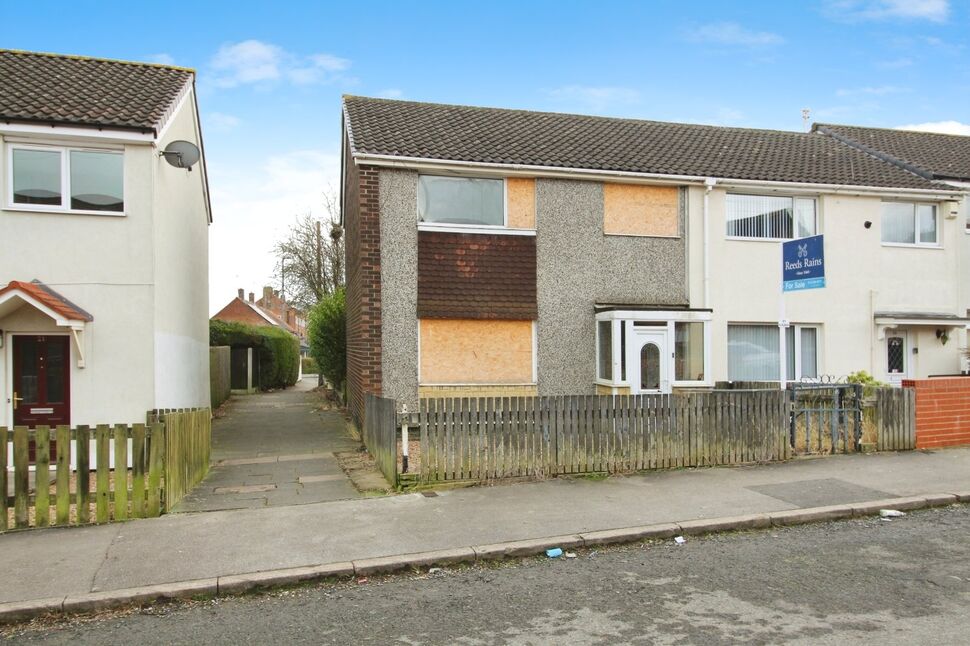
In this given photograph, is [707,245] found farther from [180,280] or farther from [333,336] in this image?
[333,336]

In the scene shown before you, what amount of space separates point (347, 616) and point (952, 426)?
10.2m

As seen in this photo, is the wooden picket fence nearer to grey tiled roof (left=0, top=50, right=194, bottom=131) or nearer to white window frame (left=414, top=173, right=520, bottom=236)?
grey tiled roof (left=0, top=50, right=194, bottom=131)

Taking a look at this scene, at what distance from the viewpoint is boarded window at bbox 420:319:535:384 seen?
1314cm

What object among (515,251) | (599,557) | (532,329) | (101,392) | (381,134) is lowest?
(599,557)

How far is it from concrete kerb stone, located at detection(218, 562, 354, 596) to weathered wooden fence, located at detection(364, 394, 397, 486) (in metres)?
2.83

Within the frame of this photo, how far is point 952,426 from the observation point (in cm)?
1091

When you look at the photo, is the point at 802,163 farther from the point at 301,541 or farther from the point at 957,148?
the point at 301,541

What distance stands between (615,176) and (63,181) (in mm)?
9721

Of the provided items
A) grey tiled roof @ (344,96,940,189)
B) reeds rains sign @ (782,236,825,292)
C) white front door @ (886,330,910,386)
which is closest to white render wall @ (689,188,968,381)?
white front door @ (886,330,910,386)

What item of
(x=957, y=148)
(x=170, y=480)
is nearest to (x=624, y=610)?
(x=170, y=480)

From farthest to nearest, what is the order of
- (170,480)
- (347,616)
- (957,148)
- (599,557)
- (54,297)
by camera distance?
1. (957,148)
2. (54,297)
3. (170,480)
4. (599,557)
5. (347,616)

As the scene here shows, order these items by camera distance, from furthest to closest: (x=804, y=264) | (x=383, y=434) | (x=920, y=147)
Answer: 1. (x=920, y=147)
2. (x=804, y=264)
3. (x=383, y=434)

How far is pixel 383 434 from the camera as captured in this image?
31.0 ft

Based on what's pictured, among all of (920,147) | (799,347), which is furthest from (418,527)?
(920,147)
